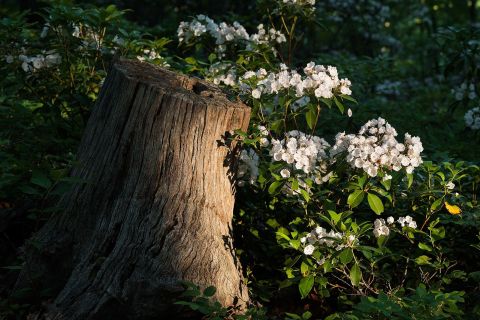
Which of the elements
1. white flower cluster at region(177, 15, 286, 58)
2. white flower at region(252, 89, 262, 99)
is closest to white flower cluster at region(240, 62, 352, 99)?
white flower at region(252, 89, 262, 99)

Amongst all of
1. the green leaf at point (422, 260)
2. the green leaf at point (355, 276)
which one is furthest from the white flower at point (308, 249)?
the green leaf at point (422, 260)

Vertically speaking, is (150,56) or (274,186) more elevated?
(150,56)

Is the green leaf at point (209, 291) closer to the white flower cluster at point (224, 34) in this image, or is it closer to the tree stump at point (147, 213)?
the tree stump at point (147, 213)

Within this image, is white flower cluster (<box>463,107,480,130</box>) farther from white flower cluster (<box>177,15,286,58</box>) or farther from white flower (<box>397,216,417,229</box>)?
white flower (<box>397,216,417,229</box>)

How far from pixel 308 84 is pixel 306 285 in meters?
1.05

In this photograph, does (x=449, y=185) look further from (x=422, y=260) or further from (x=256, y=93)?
(x=256, y=93)

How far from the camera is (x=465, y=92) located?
6910 mm

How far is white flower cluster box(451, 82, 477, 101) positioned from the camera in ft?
22.4

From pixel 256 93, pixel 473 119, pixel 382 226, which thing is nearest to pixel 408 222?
pixel 382 226

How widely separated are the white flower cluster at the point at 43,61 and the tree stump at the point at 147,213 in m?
1.29

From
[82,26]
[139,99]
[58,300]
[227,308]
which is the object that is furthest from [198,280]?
[82,26]

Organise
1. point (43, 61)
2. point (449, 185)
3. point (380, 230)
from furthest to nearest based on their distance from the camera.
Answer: point (43, 61) → point (449, 185) → point (380, 230)

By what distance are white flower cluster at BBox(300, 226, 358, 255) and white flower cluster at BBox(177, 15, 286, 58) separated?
6.57ft

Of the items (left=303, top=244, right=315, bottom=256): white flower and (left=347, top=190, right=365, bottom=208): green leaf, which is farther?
(left=347, top=190, right=365, bottom=208): green leaf
